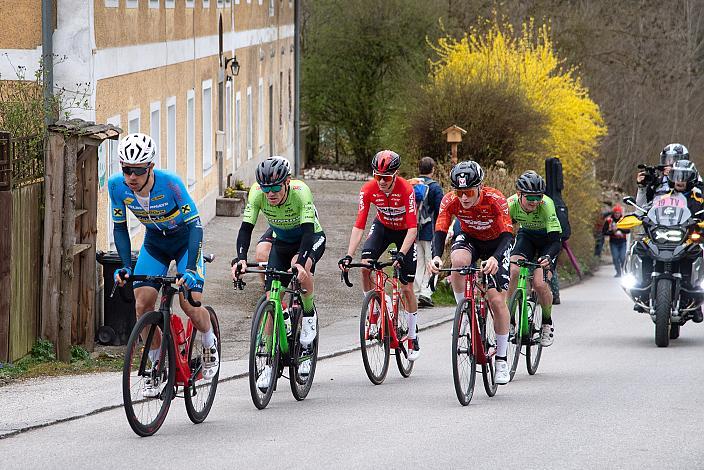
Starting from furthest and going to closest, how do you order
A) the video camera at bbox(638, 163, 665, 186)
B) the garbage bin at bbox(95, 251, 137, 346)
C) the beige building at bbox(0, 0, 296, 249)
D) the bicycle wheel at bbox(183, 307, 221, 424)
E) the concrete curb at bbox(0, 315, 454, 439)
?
the video camera at bbox(638, 163, 665, 186) → the beige building at bbox(0, 0, 296, 249) → the garbage bin at bbox(95, 251, 137, 346) → the bicycle wheel at bbox(183, 307, 221, 424) → the concrete curb at bbox(0, 315, 454, 439)

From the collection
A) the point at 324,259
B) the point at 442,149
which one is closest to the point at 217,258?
the point at 324,259

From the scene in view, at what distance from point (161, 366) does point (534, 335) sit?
4.54 m

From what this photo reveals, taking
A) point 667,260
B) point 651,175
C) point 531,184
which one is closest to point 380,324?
point 531,184

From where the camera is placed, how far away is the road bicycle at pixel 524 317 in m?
11.5

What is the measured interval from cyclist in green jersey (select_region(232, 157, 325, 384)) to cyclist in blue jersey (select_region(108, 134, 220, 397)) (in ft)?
2.32

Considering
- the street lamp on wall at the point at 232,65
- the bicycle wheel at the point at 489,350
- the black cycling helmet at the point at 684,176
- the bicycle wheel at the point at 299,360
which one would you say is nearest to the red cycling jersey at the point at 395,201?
the bicycle wheel at the point at 489,350

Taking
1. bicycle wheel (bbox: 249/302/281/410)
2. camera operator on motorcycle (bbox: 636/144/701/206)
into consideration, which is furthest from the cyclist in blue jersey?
camera operator on motorcycle (bbox: 636/144/701/206)

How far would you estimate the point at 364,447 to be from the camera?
8.24 meters

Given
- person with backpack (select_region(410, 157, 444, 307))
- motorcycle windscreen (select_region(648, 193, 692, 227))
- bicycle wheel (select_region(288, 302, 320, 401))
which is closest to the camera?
bicycle wheel (select_region(288, 302, 320, 401))

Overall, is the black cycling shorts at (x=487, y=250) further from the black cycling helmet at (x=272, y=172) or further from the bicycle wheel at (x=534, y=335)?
the black cycling helmet at (x=272, y=172)

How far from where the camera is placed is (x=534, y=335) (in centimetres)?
1201

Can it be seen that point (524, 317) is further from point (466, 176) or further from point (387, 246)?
point (466, 176)

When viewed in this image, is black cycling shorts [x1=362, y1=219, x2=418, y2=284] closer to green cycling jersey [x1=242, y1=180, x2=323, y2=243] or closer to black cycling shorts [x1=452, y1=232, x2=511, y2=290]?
black cycling shorts [x1=452, y1=232, x2=511, y2=290]

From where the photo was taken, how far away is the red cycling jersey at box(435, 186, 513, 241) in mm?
10570
